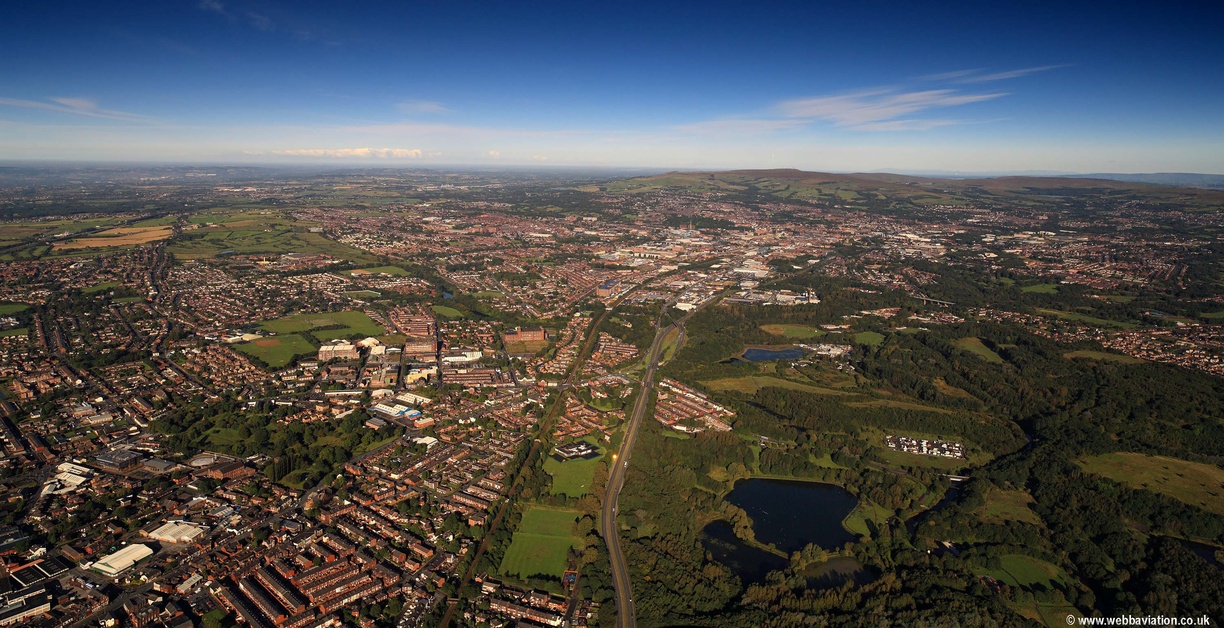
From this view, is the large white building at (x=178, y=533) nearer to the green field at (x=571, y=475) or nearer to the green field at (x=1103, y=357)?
the green field at (x=571, y=475)

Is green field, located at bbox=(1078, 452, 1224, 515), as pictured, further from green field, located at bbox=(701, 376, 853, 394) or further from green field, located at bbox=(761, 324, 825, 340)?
green field, located at bbox=(761, 324, 825, 340)

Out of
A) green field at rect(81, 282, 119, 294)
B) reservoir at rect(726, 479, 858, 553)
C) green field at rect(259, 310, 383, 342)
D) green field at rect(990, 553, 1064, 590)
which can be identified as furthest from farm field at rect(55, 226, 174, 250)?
green field at rect(990, 553, 1064, 590)

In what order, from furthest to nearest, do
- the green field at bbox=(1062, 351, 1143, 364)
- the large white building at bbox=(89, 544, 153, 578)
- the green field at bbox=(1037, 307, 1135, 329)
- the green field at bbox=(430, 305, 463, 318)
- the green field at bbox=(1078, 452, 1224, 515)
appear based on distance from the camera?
the green field at bbox=(1037, 307, 1135, 329), the green field at bbox=(430, 305, 463, 318), the green field at bbox=(1062, 351, 1143, 364), the green field at bbox=(1078, 452, 1224, 515), the large white building at bbox=(89, 544, 153, 578)

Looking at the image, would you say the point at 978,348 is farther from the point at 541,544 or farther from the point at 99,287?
the point at 99,287

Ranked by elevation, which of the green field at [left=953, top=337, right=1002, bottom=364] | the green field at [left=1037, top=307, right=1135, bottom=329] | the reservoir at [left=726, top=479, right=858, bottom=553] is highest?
the green field at [left=1037, top=307, right=1135, bottom=329]

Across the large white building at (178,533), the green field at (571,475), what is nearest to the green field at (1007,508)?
the green field at (571,475)

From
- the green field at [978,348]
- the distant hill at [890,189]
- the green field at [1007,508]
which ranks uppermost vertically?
the distant hill at [890,189]
